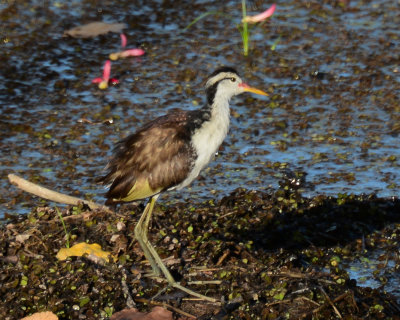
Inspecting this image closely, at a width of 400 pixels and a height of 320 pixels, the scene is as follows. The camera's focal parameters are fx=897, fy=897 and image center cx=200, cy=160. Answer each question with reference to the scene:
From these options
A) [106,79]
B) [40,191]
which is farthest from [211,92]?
[106,79]

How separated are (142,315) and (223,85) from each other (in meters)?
2.12

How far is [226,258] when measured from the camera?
7.11 meters

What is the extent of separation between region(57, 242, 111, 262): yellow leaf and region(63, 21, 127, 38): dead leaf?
5.14 metres

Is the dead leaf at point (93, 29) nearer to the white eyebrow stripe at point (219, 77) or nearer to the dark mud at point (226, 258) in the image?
the dark mud at point (226, 258)

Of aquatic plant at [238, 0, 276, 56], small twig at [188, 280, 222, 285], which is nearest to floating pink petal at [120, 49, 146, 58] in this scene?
aquatic plant at [238, 0, 276, 56]

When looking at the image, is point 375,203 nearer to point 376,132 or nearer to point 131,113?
point 376,132

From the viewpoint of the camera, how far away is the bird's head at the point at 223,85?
745 centimetres

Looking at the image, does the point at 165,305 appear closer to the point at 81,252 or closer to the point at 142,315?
the point at 142,315

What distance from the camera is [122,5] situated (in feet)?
41.4

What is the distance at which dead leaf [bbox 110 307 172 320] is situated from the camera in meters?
6.50

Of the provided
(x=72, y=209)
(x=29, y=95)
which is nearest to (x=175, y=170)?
(x=72, y=209)

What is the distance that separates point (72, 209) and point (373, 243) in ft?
8.61

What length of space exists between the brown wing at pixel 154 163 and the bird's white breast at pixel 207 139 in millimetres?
61

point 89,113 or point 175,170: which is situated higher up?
point 175,170
